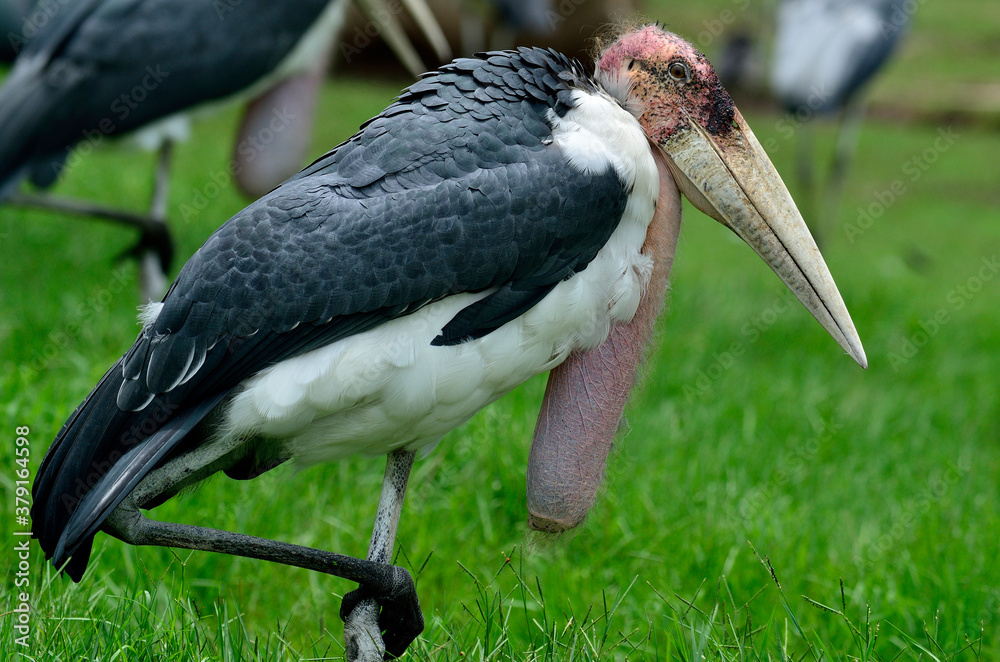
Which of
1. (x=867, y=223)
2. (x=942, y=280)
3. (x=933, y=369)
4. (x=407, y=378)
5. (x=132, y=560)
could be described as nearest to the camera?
(x=407, y=378)

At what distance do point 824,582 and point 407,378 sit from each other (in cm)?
136

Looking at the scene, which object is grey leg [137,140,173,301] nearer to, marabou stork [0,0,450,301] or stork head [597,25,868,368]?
marabou stork [0,0,450,301]

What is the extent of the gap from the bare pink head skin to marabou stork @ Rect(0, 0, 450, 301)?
→ 2138 millimetres

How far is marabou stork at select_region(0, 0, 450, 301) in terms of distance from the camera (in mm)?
3895

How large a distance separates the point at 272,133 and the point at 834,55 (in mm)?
3624

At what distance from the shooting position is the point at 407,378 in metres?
1.82

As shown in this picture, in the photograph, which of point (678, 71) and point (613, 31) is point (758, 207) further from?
point (613, 31)

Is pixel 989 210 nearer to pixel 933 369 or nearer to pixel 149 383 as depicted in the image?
pixel 933 369

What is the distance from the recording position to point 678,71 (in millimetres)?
1970

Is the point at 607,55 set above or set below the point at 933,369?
above

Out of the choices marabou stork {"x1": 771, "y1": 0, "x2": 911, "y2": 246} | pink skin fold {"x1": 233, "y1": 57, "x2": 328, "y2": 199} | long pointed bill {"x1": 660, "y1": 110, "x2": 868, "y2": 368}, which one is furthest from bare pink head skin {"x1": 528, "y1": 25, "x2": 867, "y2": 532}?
marabou stork {"x1": 771, "y1": 0, "x2": 911, "y2": 246}

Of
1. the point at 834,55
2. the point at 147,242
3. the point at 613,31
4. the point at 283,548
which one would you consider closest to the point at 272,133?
the point at 147,242

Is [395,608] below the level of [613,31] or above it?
below

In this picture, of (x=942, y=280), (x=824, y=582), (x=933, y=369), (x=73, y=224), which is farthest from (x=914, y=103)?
(x=824, y=582)
